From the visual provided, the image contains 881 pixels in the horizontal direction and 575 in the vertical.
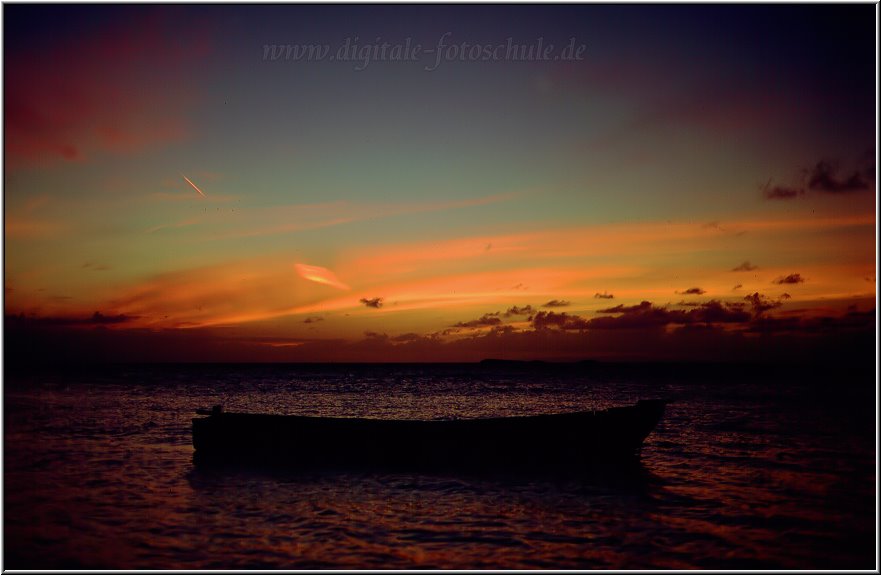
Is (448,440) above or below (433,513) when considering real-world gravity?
above

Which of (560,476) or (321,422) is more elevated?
(321,422)

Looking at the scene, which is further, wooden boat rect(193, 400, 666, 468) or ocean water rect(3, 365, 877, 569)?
wooden boat rect(193, 400, 666, 468)

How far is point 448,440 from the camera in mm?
17703

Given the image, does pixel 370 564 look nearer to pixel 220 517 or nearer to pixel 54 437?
pixel 220 517

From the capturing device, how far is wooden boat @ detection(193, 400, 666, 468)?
17641 millimetres

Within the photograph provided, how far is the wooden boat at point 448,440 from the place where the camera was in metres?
17.6

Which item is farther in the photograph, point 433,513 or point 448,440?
point 448,440

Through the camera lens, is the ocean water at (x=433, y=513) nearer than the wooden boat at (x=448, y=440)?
Yes

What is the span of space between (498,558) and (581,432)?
790cm

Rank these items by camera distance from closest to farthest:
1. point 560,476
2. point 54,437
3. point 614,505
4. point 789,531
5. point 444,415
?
1. point 789,531
2. point 614,505
3. point 560,476
4. point 54,437
5. point 444,415

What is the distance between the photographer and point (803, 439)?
2738 centimetres

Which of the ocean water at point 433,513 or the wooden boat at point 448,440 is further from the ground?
the wooden boat at point 448,440

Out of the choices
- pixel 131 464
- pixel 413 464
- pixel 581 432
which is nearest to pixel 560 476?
pixel 581 432

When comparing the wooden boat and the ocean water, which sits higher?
the wooden boat
